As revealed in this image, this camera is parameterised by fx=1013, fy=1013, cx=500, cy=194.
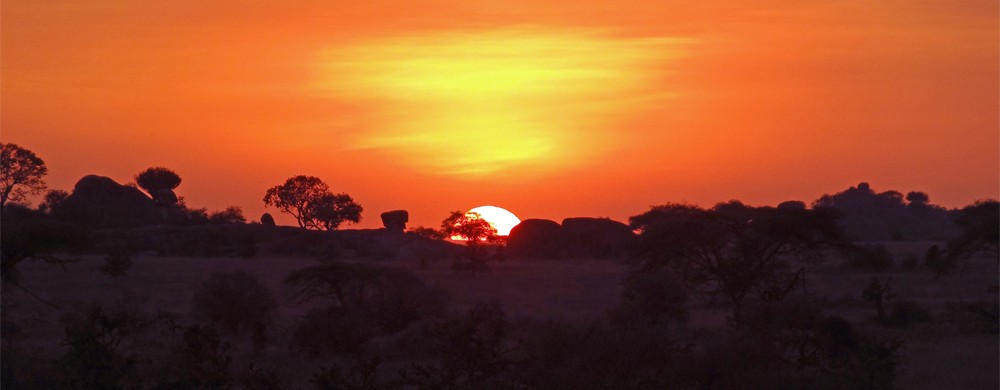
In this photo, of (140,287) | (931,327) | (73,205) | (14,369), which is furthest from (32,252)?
(73,205)

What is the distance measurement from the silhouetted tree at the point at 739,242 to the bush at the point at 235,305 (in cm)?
1058

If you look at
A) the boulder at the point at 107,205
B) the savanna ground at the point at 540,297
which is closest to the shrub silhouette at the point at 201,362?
the savanna ground at the point at 540,297

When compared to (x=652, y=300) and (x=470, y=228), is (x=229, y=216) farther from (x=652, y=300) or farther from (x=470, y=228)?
(x=652, y=300)

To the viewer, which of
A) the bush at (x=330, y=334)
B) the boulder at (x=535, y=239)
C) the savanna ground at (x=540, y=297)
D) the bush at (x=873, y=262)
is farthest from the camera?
the boulder at (x=535, y=239)

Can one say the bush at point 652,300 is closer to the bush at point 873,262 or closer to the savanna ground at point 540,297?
the savanna ground at point 540,297

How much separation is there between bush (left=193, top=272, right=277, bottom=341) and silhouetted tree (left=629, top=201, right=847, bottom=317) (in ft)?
34.7

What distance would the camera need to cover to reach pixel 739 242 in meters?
28.8

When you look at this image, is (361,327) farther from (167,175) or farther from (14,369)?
(167,175)

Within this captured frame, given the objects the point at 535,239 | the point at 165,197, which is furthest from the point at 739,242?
the point at 165,197

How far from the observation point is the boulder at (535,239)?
72500mm

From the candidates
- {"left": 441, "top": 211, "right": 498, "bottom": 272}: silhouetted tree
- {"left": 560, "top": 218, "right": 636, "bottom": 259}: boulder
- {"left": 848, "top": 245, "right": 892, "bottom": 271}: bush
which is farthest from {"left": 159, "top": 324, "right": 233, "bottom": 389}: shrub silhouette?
{"left": 560, "top": 218, "right": 636, "bottom": 259}: boulder

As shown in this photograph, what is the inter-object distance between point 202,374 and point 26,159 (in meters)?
71.4

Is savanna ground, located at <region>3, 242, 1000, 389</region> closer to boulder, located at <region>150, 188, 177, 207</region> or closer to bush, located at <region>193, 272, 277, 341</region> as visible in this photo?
bush, located at <region>193, 272, 277, 341</region>

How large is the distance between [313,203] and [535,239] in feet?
72.8
